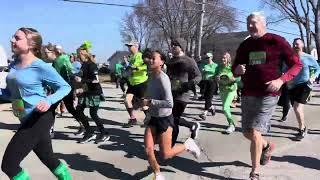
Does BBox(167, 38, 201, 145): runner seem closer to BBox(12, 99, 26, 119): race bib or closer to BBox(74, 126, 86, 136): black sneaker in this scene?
BBox(74, 126, 86, 136): black sneaker

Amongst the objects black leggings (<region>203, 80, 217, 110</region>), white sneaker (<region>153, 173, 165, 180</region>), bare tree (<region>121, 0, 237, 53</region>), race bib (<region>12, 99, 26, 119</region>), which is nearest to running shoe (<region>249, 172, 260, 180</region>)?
white sneaker (<region>153, 173, 165, 180</region>)

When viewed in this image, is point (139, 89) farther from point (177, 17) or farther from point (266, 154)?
point (177, 17)

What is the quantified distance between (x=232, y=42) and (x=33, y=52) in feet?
240

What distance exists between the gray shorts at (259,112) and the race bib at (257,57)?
1.31 feet

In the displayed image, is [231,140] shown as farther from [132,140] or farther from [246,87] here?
[246,87]

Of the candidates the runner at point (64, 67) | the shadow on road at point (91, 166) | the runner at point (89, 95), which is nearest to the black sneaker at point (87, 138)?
the runner at point (89, 95)

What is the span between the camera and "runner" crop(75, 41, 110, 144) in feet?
27.9

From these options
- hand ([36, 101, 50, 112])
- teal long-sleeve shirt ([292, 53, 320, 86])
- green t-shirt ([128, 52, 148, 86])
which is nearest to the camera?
hand ([36, 101, 50, 112])

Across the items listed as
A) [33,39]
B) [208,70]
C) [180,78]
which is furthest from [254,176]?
[208,70]

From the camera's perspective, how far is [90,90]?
859cm

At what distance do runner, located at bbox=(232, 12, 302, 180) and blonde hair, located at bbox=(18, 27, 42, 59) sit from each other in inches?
91.4

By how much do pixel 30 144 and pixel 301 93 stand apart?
5.36 meters

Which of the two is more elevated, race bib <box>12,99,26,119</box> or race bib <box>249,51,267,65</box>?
race bib <box>249,51,267,65</box>

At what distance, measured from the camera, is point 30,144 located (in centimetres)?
476
